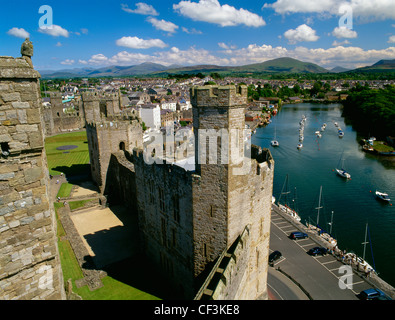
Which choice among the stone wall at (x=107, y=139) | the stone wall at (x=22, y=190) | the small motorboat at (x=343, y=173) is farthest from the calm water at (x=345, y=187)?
the stone wall at (x=22, y=190)

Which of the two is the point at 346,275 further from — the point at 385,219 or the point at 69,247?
the point at 69,247

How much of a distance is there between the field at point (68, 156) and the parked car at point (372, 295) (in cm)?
3130

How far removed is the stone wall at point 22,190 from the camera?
18.2 ft

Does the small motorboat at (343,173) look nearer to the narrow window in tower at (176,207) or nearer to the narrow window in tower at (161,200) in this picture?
the narrow window in tower at (161,200)

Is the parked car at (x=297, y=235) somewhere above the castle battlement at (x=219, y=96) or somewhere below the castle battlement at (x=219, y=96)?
below

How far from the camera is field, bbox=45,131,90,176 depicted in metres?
36.3

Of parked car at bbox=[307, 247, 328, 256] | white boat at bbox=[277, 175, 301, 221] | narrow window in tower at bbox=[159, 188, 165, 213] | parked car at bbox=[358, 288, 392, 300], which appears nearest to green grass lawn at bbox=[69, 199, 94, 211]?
narrow window in tower at bbox=[159, 188, 165, 213]

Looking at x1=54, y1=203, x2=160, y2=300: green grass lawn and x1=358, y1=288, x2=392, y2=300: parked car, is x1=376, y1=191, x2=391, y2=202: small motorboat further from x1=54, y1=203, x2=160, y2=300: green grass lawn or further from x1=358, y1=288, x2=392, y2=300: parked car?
x1=54, y1=203, x2=160, y2=300: green grass lawn

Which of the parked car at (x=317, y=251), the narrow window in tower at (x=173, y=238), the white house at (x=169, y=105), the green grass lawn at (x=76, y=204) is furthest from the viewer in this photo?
the white house at (x=169, y=105)

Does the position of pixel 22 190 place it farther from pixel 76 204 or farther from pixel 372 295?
pixel 76 204

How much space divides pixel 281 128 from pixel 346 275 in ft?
232

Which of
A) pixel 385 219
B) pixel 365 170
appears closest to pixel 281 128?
pixel 365 170

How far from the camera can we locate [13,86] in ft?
18.2
